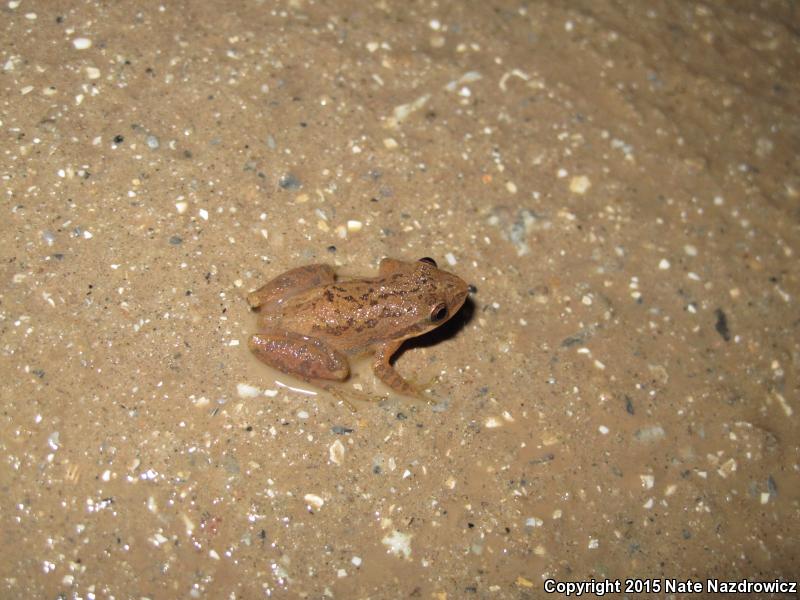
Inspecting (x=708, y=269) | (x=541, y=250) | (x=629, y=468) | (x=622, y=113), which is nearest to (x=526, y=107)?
(x=622, y=113)

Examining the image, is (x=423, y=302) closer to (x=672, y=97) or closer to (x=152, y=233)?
(x=152, y=233)

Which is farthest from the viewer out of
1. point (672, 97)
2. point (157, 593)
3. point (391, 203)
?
point (672, 97)

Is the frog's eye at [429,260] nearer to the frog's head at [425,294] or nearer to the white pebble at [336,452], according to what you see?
the frog's head at [425,294]

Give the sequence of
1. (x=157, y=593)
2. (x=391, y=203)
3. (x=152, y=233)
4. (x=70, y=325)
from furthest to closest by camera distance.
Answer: (x=391, y=203)
(x=152, y=233)
(x=70, y=325)
(x=157, y=593)

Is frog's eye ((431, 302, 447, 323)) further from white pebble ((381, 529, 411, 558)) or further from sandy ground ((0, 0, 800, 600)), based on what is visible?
white pebble ((381, 529, 411, 558))

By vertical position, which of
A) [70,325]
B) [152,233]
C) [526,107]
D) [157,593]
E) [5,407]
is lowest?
[157,593]

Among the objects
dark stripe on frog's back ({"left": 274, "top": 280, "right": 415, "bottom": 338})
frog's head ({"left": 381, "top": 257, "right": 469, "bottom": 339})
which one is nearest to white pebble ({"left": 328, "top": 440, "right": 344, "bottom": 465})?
dark stripe on frog's back ({"left": 274, "top": 280, "right": 415, "bottom": 338})

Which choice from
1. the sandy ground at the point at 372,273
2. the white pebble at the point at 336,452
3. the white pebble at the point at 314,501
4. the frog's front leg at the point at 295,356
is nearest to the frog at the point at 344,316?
the frog's front leg at the point at 295,356
